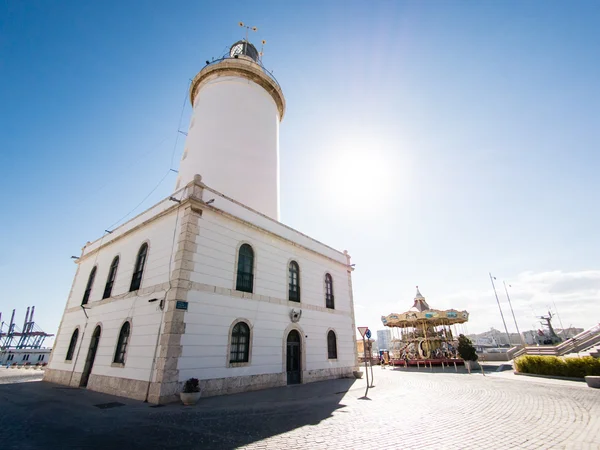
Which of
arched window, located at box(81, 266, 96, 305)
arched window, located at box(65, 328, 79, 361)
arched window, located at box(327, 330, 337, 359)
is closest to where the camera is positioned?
arched window, located at box(65, 328, 79, 361)

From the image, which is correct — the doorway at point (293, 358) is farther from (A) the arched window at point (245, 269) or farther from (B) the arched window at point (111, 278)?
(B) the arched window at point (111, 278)

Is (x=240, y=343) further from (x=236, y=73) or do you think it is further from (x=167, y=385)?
(x=236, y=73)

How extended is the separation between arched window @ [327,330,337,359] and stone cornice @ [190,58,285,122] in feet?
58.5

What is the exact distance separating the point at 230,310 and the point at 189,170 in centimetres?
946

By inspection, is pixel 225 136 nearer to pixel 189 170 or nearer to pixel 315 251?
pixel 189 170

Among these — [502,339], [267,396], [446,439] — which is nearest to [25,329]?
[267,396]

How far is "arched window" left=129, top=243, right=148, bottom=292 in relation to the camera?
40.3 feet

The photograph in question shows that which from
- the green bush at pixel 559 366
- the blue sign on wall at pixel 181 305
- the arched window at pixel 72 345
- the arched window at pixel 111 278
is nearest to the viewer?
the blue sign on wall at pixel 181 305

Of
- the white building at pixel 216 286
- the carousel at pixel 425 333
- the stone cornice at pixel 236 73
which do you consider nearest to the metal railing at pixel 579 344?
the carousel at pixel 425 333

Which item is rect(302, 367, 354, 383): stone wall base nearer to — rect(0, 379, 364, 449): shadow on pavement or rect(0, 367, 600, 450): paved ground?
rect(0, 379, 364, 449): shadow on pavement

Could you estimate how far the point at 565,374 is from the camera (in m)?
14.1

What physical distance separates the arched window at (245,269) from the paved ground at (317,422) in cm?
427

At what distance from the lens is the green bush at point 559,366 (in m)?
13.2

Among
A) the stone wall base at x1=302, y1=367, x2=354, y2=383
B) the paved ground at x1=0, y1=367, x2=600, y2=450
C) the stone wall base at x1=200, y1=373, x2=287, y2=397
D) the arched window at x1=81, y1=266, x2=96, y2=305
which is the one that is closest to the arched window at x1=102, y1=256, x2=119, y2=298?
the arched window at x1=81, y1=266, x2=96, y2=305
